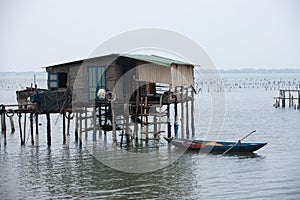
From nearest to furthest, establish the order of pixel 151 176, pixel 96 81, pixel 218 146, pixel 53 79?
pixel 151 176 → pixel 218 146 → pixel 96 81 → pixel 53 79

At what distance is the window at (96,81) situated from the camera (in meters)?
28.3

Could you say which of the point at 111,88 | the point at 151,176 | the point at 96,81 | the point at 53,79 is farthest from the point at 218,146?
the point at 53,79

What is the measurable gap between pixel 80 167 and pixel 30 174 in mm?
2569

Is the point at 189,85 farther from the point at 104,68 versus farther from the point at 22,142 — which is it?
the point at 22,142

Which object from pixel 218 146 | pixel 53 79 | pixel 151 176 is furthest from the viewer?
pixel 53 79

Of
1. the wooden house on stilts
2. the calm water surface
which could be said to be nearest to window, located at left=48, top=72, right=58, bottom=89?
the wooden house on stilts

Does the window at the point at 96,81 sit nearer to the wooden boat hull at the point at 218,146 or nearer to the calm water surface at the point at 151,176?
Result: the calm water surface at the point at 151,176

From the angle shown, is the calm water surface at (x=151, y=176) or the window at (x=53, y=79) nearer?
the calm water surface at (x=151, y=176)

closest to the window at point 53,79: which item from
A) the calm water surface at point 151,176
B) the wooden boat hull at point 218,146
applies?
the calm water surface at point 151,176

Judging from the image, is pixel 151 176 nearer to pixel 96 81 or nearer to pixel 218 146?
pixel 218 146

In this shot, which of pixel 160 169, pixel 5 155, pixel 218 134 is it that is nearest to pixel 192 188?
pixel 160 169

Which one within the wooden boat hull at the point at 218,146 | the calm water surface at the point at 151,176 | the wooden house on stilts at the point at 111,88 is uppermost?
the wooden house on stilts at the point at 111,88

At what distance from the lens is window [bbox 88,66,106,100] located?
28.3m

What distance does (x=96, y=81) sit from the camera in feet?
92.9
